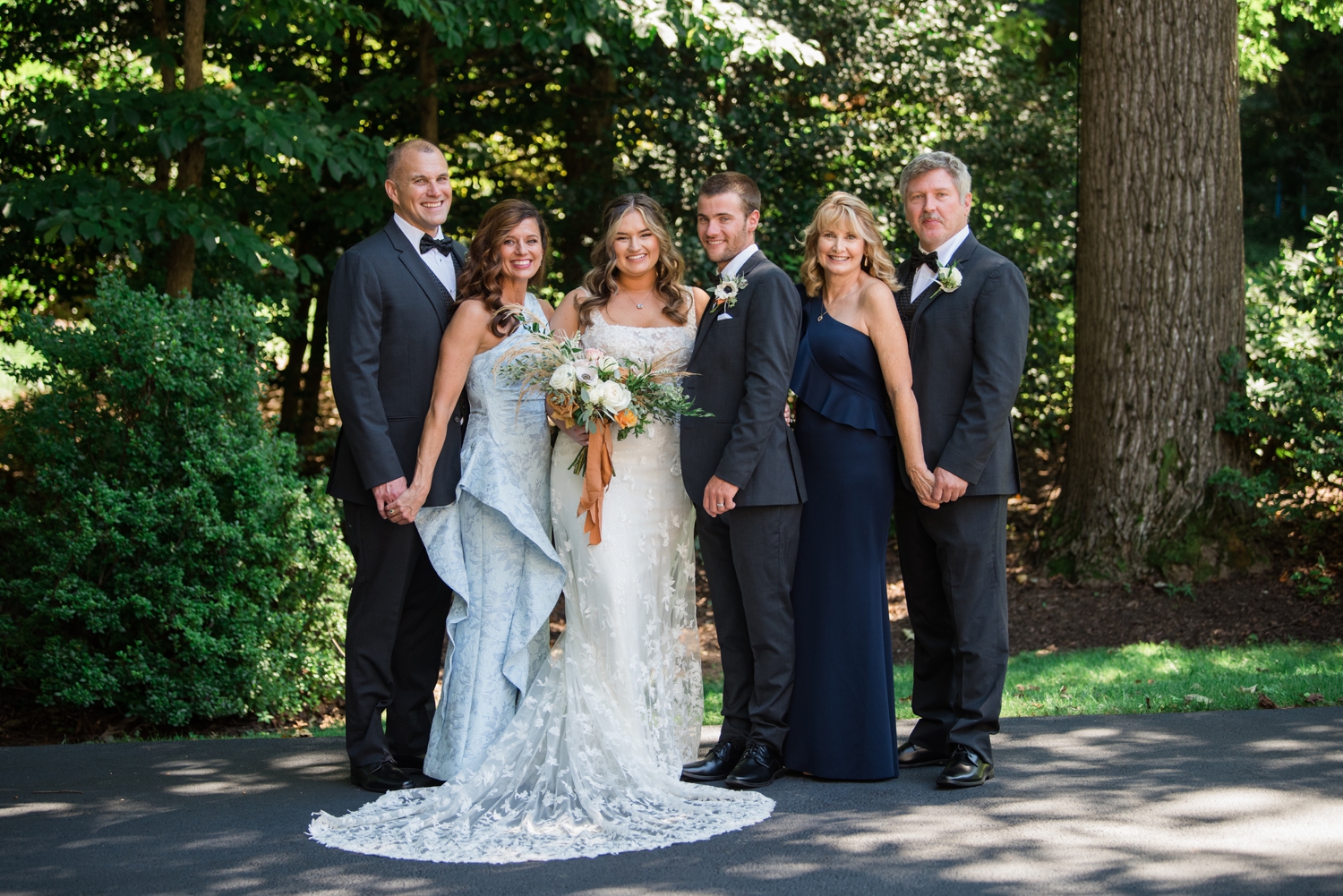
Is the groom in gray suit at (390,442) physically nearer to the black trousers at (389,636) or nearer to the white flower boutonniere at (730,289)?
the black trousers at (389,636)

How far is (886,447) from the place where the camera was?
4.71 meters

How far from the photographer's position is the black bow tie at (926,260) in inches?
188

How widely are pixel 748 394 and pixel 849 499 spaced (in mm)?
570

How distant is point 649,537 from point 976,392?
1417 millimetres

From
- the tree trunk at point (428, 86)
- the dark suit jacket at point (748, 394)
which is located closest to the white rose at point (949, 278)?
the dark suit jacket at point (748, 394)

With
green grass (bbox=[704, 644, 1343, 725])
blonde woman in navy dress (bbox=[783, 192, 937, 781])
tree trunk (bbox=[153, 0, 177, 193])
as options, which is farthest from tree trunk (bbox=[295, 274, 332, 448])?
blonde woman in navy dress (bbox=[783, 192, 937, 781])

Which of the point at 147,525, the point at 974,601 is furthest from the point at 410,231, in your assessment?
the point at 974,601

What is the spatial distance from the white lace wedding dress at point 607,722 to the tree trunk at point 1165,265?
4296 mm

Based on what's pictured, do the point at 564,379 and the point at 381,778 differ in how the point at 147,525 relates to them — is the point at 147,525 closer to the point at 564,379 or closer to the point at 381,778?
the point at 381,778

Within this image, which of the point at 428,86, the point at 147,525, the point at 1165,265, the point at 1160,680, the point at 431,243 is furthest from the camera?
the point at 428,86

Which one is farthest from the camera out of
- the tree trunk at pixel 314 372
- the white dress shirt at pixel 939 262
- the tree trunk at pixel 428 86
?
the tree trunk at pixel 314 372

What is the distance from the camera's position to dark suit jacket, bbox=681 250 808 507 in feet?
15.1

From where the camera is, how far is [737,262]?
15.8 feet

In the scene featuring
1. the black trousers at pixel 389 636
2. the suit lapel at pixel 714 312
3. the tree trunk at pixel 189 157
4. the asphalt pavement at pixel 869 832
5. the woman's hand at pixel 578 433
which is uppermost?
the tree trunk at pixel 189 157
